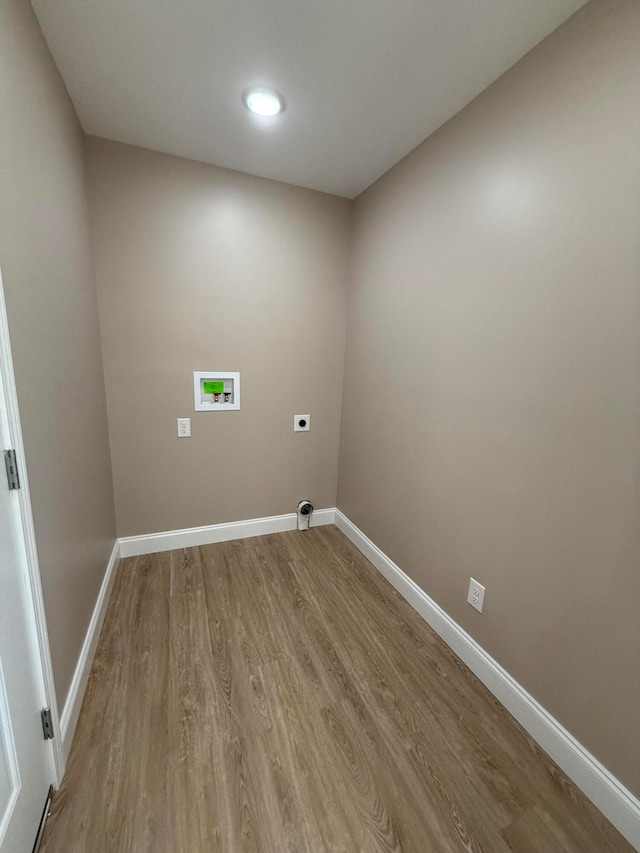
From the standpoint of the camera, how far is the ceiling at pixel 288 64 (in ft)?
3.82

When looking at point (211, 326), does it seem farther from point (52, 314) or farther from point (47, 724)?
point (47, 724)

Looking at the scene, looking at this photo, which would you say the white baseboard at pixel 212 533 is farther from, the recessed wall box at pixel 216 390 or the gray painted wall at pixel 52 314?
the recessed wall box at pixel 216 390

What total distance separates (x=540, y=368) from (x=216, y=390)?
6.31ft

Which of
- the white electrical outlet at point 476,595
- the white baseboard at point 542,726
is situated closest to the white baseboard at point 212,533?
the white baseboard at point 542,726

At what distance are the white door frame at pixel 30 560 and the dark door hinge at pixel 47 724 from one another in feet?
0.04

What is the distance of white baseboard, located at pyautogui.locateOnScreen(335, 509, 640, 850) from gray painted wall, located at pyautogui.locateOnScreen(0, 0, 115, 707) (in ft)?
5.48

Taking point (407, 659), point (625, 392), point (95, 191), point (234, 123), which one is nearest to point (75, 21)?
point (234, 123)

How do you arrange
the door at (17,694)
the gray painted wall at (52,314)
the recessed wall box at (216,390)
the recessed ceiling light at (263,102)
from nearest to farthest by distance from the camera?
1. the door at (17,694)
2. the gray painted wall at (52,314)
3. the recessed ceiling light at (263,102)
4. the recessed wall box at (216,390)

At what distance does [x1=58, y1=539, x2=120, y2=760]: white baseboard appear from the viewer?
4.00 ft

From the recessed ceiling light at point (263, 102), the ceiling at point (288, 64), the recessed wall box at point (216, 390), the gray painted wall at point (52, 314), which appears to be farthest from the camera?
the recessed wall box at point (216, 390)

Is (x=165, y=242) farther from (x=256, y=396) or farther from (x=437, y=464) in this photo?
(x=437, y=464)

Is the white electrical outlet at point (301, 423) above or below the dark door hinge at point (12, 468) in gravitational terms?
below

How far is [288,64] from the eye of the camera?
4.52 ft

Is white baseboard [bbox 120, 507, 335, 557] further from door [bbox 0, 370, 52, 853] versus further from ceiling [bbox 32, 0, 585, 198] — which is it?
ceiling [bbox 32, 0, 585, 198]
